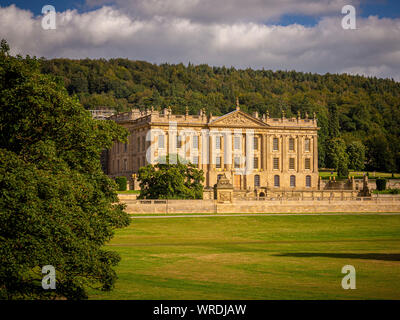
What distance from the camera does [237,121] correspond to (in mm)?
84625

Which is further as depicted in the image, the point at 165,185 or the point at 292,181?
the point at 292,181

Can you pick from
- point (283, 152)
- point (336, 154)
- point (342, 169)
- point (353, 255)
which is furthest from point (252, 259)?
point (336, 154)

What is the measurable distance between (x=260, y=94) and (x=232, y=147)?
7985cm

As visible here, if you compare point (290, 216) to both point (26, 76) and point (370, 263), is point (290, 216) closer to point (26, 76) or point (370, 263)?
point (370, 263)

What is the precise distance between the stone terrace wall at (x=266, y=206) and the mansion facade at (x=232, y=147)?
24.5 meters

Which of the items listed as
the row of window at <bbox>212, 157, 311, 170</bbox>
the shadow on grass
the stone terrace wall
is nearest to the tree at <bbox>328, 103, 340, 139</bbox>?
the row of window at <bbox>212, 157, 311, 170</bbox>

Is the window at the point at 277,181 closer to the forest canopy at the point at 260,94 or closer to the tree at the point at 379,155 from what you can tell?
the forest canopy at the point at 260,94

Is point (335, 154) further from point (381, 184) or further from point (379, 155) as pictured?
point (381, 184)

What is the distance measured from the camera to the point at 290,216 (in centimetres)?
4678

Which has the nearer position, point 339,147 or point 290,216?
point 290,216

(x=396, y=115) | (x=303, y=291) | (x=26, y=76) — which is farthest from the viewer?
(x=396, y=115)
